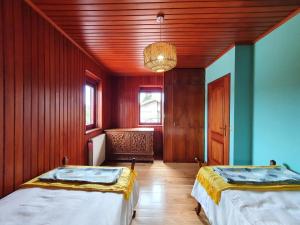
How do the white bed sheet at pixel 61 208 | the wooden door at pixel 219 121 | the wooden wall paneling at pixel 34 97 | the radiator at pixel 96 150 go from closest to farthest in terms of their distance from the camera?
the white bed sheet at pixel 61 208
the wooden wall paneling at pixel 34 97
the wooden door at pixel 219 121
the radiator at pixel 96 150

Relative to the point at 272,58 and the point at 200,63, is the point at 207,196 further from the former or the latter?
the point at 200,63

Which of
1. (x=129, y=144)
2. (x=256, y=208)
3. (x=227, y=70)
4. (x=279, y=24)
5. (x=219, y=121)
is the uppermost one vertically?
(x=279, y=24)

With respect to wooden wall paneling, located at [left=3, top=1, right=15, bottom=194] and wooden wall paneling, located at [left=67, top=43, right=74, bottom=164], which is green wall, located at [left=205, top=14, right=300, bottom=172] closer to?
wooden wall paneling, located at [left=67, top=43, right=74, bottom=164]

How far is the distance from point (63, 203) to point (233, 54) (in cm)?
295

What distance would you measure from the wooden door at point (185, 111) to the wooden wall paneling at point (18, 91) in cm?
317

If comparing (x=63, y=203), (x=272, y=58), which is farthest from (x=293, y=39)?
(x=63, y=203)

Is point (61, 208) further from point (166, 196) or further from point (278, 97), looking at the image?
point (278, 97)

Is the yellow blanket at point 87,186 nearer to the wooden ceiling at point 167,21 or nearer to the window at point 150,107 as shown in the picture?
the wooden ceiling at point 167,21

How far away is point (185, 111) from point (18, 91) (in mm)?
3467

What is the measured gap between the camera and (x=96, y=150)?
3699 millimetres

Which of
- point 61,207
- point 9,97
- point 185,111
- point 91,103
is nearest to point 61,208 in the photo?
Result: point 61,207

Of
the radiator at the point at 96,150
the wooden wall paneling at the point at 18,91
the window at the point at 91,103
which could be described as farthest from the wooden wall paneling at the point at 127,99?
the wooden wall paneling at the point at 18,91

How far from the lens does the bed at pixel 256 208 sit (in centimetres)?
114

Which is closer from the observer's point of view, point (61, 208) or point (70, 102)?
point (61, 208)
